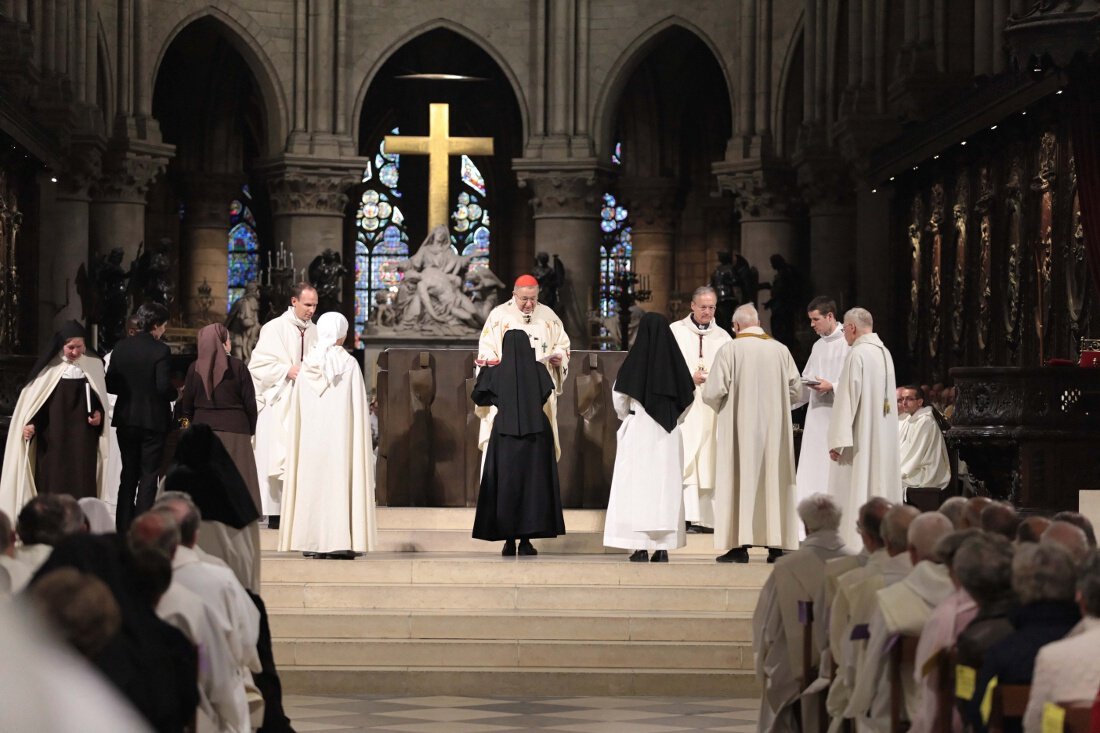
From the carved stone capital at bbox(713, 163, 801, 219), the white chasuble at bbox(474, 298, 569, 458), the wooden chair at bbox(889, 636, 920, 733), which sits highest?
Answer: the carved stone capital at bbox(713, 163, 801, 219)

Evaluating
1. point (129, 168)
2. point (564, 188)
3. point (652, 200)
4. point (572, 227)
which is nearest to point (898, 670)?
point (129, 168)

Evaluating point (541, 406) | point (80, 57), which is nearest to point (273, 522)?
point (541, 406)

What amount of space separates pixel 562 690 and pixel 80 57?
760 inches

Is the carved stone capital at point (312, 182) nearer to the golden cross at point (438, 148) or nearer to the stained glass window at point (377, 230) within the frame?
the stained glass window at point (377, 230)

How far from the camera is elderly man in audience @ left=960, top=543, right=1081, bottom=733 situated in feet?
16.3

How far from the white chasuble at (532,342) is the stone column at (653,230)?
892 inches

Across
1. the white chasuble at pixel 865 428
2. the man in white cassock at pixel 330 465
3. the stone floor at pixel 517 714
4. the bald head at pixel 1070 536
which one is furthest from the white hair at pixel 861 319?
the bald head at pixel 1070 536

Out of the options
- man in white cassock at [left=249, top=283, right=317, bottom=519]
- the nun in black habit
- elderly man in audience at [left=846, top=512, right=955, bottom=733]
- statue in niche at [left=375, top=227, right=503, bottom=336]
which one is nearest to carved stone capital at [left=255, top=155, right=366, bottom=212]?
statue in niche at [left=375, top=227, right=503, bottom=336]

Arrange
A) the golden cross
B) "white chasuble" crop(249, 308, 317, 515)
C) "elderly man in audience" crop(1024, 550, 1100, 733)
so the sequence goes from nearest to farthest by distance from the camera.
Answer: "elderly man in audience" crop(1024, 550, 1100, 733) < "white chasuble" crop(249, 308, 317, 515) < the golden cross

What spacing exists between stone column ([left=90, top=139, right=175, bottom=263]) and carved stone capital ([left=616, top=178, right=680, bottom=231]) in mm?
9545

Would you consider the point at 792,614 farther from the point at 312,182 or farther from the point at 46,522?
the point at 312,182

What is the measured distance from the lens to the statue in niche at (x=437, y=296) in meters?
19.0

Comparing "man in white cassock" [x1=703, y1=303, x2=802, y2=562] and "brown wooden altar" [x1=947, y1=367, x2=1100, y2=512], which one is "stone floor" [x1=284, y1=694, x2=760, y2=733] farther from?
"brown wooden altar" [x1=947, y1=367, x2=1100, y2=512]

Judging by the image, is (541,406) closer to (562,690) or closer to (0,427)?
(562,690)
